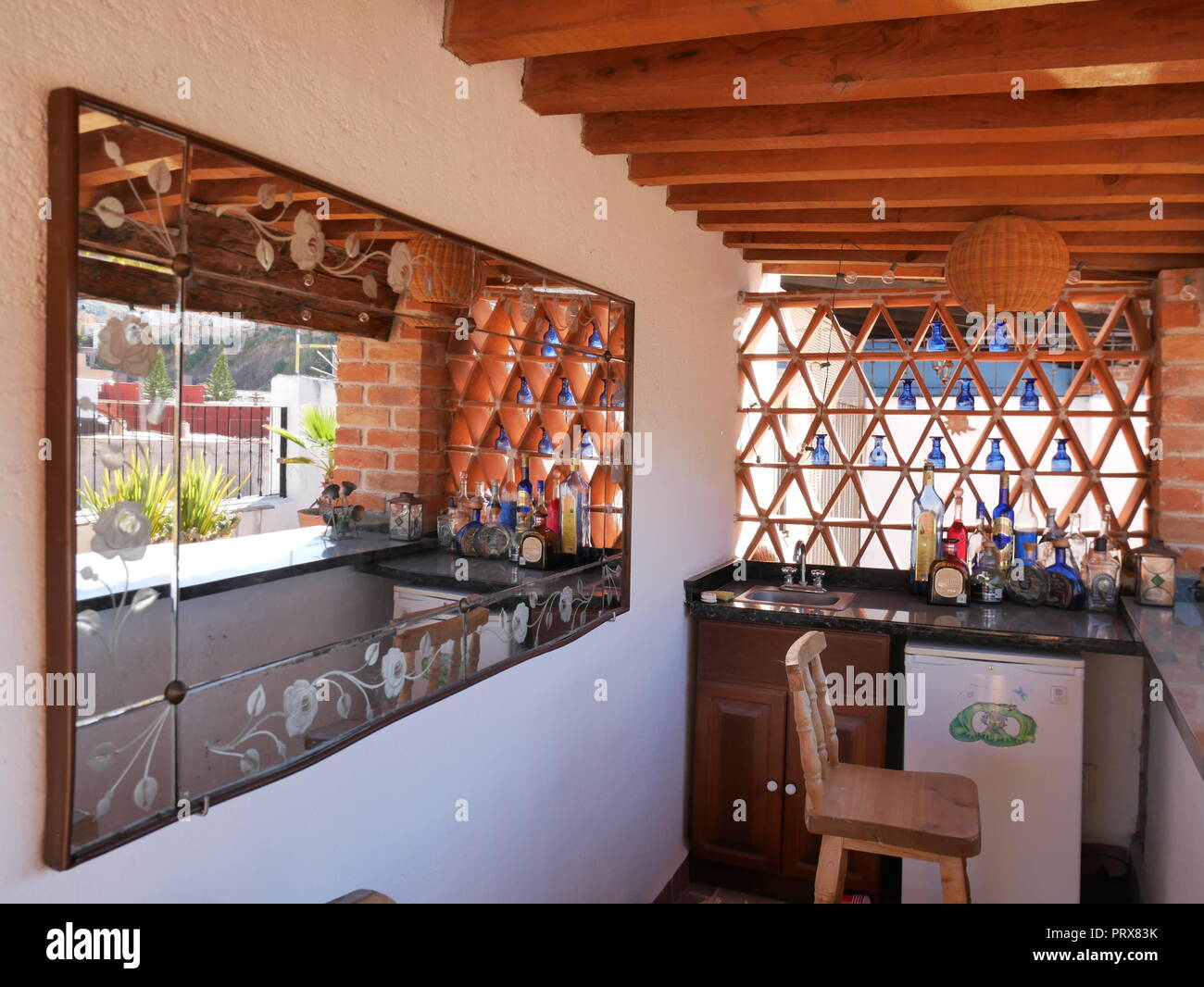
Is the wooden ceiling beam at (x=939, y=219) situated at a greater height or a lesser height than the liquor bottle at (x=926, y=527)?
greater

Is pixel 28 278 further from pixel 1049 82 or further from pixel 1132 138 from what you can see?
pixel 1132 138

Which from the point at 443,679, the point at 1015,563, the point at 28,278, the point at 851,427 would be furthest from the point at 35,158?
the point at 851,427

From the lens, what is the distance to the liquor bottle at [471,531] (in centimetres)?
138

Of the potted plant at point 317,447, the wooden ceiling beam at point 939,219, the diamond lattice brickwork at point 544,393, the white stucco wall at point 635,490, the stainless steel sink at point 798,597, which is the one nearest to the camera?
the white stucco wall at point 635,490

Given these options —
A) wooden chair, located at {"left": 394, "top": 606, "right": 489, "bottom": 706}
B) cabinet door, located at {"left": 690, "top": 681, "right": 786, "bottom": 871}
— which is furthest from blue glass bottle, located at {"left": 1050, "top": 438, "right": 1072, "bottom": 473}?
wooden chair, located at {"left": 394, "top": 606, "right": 489, "bottom": 706}

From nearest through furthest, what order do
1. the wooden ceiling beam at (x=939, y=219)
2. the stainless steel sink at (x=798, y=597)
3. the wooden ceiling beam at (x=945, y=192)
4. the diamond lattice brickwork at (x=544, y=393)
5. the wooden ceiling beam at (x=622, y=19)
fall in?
1. the wooden ceiling beam at (x=622, y=19)
2. the diamond lattice brickwork at (x=544, y=393)
3. the wooden ceiling beam at (x=945, y=192)
4. the wooden ceiling beam at (x=939, y=219)
5. the stainless steel sink at (x=798, y=597)

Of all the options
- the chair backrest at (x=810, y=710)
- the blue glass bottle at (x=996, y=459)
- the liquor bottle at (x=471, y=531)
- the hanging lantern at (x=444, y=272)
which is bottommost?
the chair backrest at (x=810, y=710)

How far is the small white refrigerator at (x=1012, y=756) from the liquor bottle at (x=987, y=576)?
0.34 meters

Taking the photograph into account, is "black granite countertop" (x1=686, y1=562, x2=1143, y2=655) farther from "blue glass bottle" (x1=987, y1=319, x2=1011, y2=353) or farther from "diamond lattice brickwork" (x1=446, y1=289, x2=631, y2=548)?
"blue glass bottle" (x1=987, y1=319, x2=1011, y2=353)

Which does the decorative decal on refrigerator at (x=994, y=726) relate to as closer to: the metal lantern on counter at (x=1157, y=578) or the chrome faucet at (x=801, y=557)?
the metal lantern on counter at (x=1157, y=578)

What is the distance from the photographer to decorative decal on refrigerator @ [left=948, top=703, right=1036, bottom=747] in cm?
227

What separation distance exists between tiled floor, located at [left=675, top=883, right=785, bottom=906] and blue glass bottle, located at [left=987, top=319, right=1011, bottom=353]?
1731 mm

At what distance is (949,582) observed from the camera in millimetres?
2604

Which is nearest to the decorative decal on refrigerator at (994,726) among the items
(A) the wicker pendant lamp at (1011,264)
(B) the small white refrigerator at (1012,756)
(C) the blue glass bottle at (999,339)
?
(B) the small white refrigerator at (1012,756)
